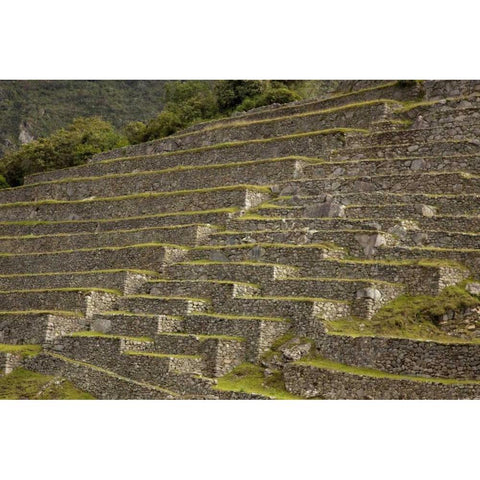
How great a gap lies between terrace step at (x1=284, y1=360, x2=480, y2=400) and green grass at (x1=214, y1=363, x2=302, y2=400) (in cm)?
29

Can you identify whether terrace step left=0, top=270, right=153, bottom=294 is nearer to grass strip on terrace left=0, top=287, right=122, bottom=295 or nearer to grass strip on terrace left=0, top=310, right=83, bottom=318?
grass strip on terrace left=0, top=287, right=122, bottom=295

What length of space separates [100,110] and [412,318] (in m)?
44.1

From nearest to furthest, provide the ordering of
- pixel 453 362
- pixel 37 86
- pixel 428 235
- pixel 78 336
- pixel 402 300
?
1. pixel 453 362
2. pixel 402 300
3. pixel 428 235
4. pixel 78 336
5. pixel 37 86

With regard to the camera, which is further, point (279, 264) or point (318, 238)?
point (318, 238)

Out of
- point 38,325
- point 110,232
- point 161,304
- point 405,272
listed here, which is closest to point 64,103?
point 110,232

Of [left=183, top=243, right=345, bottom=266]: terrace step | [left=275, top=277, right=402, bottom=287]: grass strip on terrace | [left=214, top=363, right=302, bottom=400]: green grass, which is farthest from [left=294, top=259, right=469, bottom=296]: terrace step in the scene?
[left=214, top=363, right=302, bottom=400]: green grass

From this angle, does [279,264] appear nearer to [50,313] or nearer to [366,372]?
[366,372]

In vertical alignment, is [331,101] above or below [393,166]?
above

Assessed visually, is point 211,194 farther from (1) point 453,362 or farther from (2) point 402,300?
(1) point 453,362

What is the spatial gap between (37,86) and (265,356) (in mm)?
35386

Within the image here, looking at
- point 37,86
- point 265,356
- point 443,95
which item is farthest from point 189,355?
point 37,86

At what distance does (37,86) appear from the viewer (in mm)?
58531

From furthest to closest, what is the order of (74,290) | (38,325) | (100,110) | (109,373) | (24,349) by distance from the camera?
(100,110) → (74,290) → (38,325) → (24,349) → (109,373)

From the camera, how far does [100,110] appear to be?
6731 centimetres
